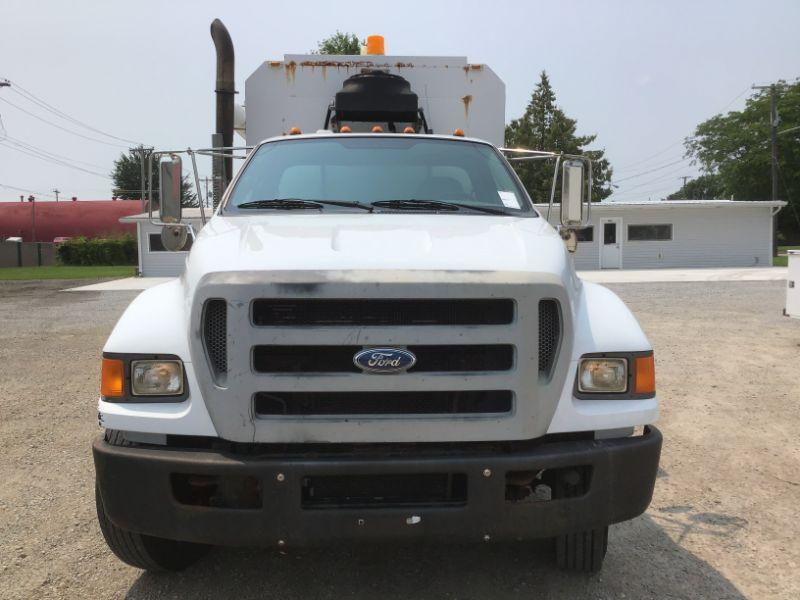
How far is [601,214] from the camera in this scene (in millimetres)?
28859

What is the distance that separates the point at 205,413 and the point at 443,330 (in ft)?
3.11

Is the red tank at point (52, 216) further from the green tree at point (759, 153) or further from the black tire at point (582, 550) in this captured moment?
the black tire at point (582, 550)

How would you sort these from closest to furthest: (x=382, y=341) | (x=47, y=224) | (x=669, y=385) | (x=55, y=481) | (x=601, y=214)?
(x=382, y=341) < (x=55, y=481) < (x=669, y=385) < (x=601, y=214) < (x=47, y=224)

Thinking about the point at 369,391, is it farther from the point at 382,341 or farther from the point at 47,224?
the point at 47,224

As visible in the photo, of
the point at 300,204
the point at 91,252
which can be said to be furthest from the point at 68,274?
the point at 300,204

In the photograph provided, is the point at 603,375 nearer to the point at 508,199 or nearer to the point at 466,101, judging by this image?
the point at 508,199

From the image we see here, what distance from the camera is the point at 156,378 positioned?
8.98 feet

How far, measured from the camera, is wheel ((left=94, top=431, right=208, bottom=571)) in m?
2.97

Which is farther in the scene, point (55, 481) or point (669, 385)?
point (669, 385)

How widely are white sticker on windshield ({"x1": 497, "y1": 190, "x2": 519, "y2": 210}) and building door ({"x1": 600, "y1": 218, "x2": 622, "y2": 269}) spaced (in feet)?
85.7

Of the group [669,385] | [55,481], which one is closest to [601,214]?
[669,385]

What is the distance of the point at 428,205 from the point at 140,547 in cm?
215

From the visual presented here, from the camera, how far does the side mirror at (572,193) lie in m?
4.14

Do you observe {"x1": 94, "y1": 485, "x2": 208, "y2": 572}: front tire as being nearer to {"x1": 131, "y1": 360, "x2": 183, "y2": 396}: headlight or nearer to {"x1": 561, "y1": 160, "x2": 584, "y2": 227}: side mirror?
{"x1": 131, "y1": 360, "x2": 183, "y2": 396}: headlight
